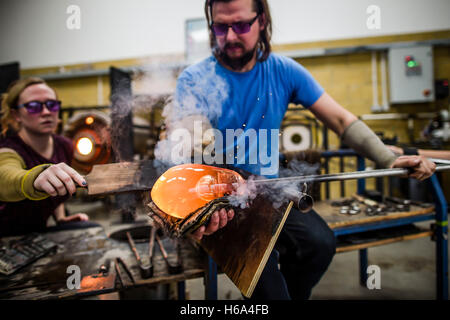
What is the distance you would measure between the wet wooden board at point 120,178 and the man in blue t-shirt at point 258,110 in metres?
0.31

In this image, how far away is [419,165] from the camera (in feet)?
3.79

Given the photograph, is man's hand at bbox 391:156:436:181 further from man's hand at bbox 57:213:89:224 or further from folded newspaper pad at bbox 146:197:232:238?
man's hand at bbox 57:213:89:224

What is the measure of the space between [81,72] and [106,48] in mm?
4033

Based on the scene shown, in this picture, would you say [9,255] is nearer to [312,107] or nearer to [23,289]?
[23,289]

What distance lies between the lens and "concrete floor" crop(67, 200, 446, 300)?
6.43 ft

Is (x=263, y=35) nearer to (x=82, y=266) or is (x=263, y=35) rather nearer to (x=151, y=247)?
(x=151, y=247)

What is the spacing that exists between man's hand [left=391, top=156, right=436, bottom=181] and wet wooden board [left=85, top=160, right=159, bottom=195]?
1.12 m

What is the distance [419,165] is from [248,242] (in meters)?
0.87

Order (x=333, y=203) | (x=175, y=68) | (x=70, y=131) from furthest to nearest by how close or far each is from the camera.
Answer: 1. (x=70, y=131)
2. (x=333, y=203)
3. (x=175, y=68)

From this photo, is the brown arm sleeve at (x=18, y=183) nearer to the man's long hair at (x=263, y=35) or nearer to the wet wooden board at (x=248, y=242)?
the wet wooden board at (x=248, y=242)

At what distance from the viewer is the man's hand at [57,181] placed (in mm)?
812

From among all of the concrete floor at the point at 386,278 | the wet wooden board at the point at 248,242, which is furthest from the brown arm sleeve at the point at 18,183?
the concrete floor at the point at 386,278
